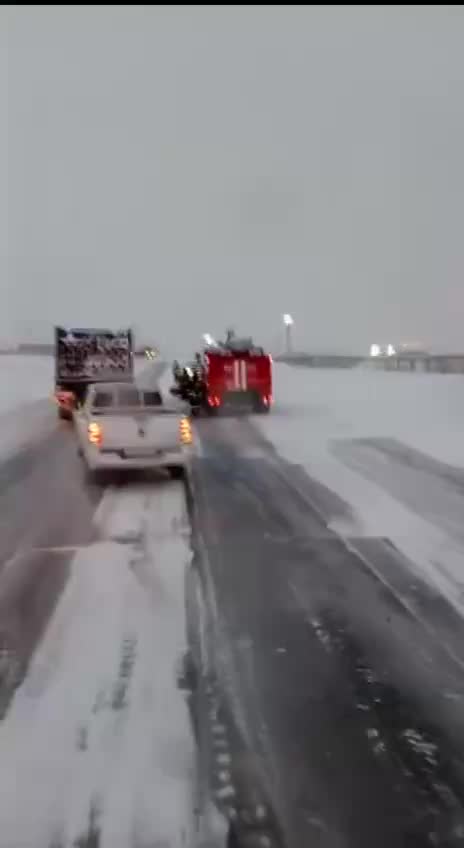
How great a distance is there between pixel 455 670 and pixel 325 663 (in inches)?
33.9

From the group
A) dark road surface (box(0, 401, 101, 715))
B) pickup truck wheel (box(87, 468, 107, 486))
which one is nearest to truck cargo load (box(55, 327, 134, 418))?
dark road surface (box(0, 401, 101, 715))

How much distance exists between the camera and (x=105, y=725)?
4.61 meters

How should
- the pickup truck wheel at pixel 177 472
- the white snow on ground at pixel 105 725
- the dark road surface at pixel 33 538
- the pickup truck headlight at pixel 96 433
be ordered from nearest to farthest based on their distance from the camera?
the white snow on ground at pixel 105 725
the dark road surface at pixel 33 538
the pickup truck headlight at pixel 96 433
the pickup truck wheel at pixel 177 472

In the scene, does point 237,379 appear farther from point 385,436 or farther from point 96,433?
point 96,433

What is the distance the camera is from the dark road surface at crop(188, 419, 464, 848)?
3766mm

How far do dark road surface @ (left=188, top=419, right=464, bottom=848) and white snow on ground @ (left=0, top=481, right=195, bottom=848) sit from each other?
0.33 m

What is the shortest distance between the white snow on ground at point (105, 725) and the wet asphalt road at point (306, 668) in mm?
166

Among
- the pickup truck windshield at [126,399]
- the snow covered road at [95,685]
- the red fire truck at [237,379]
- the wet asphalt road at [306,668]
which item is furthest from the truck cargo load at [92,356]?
the snow covered road at [95,685]

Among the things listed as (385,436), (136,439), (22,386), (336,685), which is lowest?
(385,436)

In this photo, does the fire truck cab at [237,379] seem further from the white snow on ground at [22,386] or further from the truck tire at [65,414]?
the white snow on ground at [22,386]

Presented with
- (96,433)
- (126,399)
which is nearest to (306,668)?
(96,433)

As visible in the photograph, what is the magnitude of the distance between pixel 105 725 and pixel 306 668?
1.45 metres

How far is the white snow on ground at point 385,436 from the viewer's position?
8.80 metres

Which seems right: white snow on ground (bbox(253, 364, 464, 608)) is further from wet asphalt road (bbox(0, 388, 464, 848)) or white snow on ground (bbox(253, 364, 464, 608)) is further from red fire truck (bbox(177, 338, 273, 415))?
red fire truck (bbox(177, 338, 273, 415))
